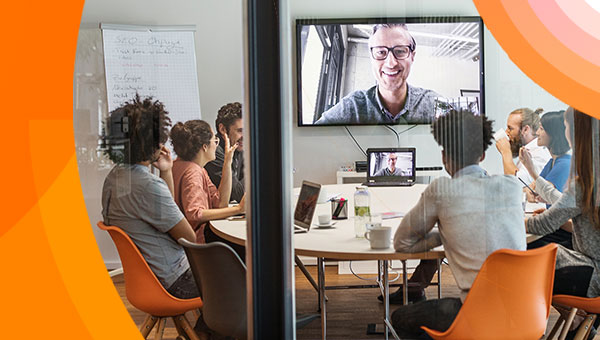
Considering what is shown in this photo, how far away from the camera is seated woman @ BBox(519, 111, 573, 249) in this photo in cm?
207

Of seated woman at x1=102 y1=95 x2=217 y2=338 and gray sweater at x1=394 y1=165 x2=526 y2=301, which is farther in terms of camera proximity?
seated woman at x1=102 y1=95 x2=217 y2=338

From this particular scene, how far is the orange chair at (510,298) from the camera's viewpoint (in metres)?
2.04

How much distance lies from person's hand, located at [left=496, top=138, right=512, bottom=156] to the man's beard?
0.04 feet

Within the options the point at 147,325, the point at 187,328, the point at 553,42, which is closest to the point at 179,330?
the point at 187,328

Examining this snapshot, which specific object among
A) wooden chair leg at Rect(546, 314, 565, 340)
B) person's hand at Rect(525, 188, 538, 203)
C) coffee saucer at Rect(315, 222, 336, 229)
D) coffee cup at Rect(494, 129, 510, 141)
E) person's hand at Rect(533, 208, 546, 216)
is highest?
coffee cup at Rect(494, 129, 510, 141)

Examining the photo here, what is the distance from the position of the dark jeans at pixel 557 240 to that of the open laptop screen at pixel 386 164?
55 centimetres

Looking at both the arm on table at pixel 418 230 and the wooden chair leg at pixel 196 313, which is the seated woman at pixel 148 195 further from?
the arm on table at pixel 418 230

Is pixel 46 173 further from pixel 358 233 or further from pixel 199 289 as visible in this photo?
pixel 358 233

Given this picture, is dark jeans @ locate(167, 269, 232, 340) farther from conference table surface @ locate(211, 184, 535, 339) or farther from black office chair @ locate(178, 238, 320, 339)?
conference table surface @ locate(211, 184, 535, 339)

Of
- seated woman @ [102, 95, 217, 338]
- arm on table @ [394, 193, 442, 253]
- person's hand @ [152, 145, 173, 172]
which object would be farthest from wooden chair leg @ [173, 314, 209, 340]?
arm on table @ [394, 193, 442, 253]

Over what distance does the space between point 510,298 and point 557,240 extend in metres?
0.29

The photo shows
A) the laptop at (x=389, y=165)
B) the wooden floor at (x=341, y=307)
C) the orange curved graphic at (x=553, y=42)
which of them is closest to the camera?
the orange curved graphic at (x=553, y=42)

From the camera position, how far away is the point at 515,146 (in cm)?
207

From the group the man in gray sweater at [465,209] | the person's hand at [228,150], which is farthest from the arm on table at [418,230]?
the person's hand at [228,150]
